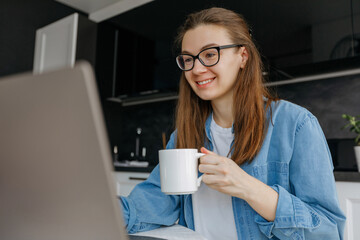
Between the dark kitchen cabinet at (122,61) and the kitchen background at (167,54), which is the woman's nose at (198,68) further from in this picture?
the dark kitchen cabinet at (122,61)

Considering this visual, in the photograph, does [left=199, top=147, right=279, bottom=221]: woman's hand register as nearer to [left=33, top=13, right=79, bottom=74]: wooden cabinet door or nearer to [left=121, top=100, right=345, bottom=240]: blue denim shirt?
[left=121, top=100, right=345, bottom=240]: blue denim shirt

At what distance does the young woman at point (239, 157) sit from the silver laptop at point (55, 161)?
0.43m

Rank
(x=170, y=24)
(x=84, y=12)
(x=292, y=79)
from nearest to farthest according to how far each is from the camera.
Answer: (x=292, y=79), (x=170, y=24), (x=84, y=12)

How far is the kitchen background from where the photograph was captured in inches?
79.0

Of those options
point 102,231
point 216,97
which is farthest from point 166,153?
point 102,231

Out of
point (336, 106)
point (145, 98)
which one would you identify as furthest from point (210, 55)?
point (145, 98)

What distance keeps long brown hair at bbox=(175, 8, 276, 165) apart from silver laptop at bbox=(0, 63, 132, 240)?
66cm

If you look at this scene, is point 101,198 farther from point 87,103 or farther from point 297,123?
point 297,123

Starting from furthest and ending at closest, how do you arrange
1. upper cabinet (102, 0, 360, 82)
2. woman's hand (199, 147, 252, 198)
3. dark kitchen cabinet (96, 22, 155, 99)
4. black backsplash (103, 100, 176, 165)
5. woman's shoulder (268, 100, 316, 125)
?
black backsplash (103, 100, 176, 165) < dark kitchen cabinet (96, 22, 155, 99) < upper cabinet (102, 0, 360, 82) < woman's shoulder (268, 100, 316, 125) < woman's hand (199, 147, 252, 198)

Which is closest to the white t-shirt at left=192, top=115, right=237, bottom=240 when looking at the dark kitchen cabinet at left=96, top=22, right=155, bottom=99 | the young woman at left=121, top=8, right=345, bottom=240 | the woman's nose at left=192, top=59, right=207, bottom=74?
the young woman at left=121, top=8, right=345, bottom=240

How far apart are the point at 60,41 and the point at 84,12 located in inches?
31.8

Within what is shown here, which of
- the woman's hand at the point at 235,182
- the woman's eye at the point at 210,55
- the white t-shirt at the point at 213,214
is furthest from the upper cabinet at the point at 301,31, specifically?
the woman's hand at the point at 235,182

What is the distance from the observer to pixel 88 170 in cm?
26

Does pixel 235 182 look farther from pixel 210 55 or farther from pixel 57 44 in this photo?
pixel 57 44
